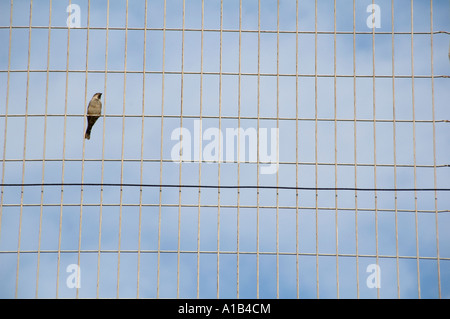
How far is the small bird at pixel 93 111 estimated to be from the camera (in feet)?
201

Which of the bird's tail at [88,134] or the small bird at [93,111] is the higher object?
the small bird at [93,111]

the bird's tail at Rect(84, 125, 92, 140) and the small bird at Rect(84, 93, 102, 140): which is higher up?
the small bird at Rect(84, 93, 102, 140)

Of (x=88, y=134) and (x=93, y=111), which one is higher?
(x=93, y=111)

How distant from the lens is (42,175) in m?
61.0

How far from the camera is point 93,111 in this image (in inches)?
2420

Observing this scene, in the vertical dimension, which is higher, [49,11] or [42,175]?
[49,11]

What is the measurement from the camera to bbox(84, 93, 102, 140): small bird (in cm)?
6128

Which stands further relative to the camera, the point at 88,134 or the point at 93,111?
the point at 93,111
